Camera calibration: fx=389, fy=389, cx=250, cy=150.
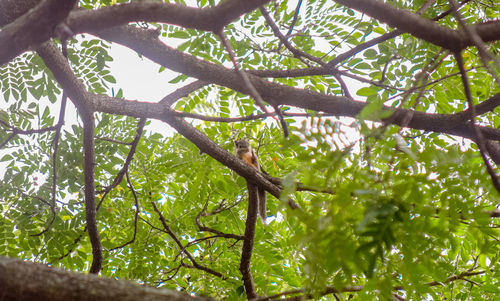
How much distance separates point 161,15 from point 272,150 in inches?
86.0

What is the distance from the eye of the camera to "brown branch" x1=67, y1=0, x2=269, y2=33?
1659 mm

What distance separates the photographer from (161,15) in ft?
5.55

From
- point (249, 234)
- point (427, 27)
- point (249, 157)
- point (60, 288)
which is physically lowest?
point (60, 288)

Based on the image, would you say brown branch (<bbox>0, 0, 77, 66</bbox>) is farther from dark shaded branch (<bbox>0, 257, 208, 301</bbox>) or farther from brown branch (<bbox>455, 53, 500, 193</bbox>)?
brown branch (<bbox>455, 53, 500, 193</bbox>)

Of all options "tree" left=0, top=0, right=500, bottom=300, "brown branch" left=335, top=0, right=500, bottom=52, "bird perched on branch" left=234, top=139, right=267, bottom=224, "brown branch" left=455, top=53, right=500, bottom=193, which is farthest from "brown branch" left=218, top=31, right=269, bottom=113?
"bird perched on branch" left=234, top=139, right=267, bottom=224

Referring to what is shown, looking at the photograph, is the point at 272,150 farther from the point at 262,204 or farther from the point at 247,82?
the point at 247,82

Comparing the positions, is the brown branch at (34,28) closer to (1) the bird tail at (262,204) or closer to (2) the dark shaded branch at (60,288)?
(2) the dark shaded branch at (60,288)

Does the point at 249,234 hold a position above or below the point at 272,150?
below

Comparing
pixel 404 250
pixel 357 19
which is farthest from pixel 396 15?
pixel 357 19

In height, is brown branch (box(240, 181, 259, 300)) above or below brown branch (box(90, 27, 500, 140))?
below

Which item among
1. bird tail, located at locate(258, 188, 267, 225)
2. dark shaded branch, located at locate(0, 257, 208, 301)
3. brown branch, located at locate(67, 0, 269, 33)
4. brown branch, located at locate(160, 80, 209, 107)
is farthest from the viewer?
bird tail, located at locate(258, 188, 267, 225)

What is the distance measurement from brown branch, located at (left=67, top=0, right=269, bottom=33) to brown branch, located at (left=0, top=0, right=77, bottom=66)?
0.10 meters

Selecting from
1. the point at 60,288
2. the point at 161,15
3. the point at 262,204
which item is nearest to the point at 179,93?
the point at 262,204

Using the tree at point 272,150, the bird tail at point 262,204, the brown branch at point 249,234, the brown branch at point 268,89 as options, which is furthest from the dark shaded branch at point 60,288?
the bird tail at point 262,204
